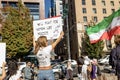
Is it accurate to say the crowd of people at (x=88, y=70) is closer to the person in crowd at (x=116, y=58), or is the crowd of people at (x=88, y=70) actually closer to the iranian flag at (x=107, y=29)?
the iranian flag at (x=107, y=29)

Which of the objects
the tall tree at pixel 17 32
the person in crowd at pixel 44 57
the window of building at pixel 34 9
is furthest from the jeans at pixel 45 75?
the window of building at pixel 34 9

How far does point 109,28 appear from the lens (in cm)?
1037

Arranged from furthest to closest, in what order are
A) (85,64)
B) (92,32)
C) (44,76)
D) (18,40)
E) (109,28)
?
1. (18,40)
2. (85,64)
3. (92,32)
4. (109,28)
5. (44,76)

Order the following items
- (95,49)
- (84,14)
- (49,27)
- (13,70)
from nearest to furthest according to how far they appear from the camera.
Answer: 1. (13,70)
2. (49,27)
3. (95,49)
4. (84,14)

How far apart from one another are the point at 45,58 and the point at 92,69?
6.60 meters

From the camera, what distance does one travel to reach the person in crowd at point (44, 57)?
6641 mm

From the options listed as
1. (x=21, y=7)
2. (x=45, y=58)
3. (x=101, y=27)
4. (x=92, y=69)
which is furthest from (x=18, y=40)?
(x=45, y=58)

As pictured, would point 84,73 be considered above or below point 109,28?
below

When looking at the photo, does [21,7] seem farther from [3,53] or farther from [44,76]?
[44,76]

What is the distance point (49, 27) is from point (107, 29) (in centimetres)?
188

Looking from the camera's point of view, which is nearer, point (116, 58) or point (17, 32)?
point (116, 58)

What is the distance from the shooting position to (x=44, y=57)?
6.85 meters

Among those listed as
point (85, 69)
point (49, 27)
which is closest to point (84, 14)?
point (85, 69)

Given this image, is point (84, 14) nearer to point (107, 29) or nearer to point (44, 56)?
point (107, 29)
